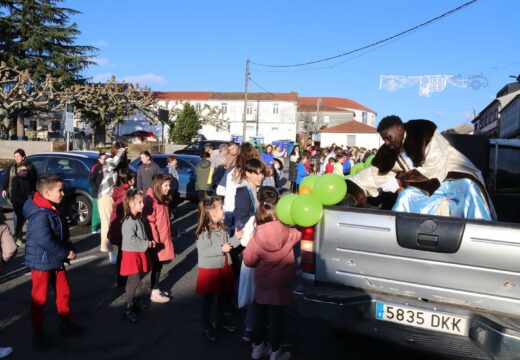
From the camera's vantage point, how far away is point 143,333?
468 centimetres

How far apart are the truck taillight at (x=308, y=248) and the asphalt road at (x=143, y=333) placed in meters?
0.90

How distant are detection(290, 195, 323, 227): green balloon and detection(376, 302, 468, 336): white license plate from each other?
0.81 meters

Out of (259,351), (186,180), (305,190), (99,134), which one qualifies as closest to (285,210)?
(305,190)

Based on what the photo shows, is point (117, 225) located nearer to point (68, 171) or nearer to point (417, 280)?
point (417, 280)

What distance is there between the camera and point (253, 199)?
4.86 meters

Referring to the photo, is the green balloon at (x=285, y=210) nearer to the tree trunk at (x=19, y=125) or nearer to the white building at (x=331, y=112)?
the tree trunk at (x=19, y=125)

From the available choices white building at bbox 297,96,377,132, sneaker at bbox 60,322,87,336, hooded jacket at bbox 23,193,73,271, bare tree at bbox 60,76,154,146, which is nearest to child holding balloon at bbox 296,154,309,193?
sneaker at bbox 60,322,87,336

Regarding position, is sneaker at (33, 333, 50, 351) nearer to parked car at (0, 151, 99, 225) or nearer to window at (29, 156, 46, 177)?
parked car at (0, 151, 99, 225)

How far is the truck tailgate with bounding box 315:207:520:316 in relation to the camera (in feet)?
10.5

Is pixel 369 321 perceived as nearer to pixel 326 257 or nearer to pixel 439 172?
pixel 326 257

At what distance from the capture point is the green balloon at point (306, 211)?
3.77 m

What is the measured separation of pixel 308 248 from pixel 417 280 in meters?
0.91

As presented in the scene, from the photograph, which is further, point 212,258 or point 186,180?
point 186,180

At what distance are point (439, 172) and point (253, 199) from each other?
5.91 feet
